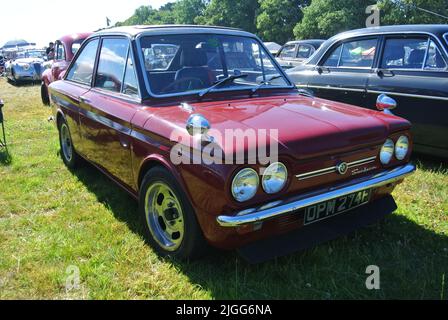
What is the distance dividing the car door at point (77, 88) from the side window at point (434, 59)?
3.86 m

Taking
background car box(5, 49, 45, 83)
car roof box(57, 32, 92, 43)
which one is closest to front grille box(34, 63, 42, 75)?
background car box(5, 49, 45, 83)

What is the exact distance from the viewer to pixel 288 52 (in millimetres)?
13195

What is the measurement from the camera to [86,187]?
4.60m

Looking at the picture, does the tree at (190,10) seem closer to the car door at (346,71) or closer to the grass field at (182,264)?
the car door at (346,71)

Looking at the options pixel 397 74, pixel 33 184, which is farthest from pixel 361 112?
pixel 33 184

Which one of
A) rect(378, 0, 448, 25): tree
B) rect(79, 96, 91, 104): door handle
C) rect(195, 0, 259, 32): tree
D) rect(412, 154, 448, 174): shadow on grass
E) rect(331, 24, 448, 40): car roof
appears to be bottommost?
rect(412, 154, 448, 174): shadow on grass

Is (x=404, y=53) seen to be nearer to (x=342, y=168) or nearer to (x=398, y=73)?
(x=398, y=73)

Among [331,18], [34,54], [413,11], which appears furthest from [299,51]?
[331,18]

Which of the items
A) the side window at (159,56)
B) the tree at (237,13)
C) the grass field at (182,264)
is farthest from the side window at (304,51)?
→ the tree at (237,13)

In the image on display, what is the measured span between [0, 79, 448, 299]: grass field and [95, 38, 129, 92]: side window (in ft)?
3.87

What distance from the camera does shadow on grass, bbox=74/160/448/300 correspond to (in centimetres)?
265

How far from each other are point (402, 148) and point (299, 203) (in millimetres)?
1170

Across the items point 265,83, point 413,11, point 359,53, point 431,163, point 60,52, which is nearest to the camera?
point 265,83

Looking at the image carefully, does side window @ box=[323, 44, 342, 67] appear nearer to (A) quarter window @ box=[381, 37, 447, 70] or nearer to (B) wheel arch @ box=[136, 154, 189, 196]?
(A) quarter window @ box=[381, 37, 447, 70]
